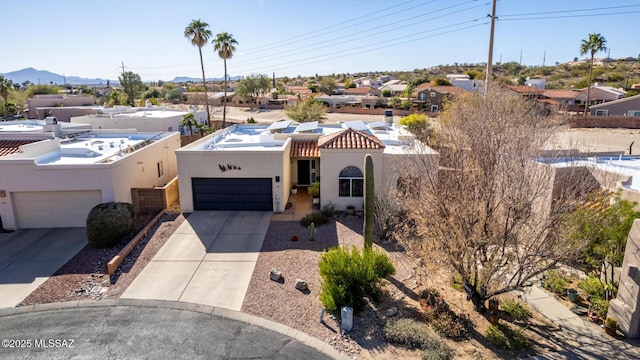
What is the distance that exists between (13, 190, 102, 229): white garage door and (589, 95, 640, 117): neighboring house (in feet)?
224

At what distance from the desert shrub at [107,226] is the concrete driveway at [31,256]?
105 cm

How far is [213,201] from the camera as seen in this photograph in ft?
75.2

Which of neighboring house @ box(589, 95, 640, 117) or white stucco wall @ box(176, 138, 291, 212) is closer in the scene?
white stucco wall @ box(176, 138, 291, 212)

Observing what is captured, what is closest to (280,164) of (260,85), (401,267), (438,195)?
(401,267)

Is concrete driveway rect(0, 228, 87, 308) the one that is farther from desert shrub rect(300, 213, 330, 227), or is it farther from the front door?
the front door

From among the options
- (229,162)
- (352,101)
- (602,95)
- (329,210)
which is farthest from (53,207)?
(602,95)

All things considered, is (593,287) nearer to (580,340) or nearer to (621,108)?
(580,340)

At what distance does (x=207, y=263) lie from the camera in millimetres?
16453

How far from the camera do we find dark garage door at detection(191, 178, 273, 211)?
22.7 m

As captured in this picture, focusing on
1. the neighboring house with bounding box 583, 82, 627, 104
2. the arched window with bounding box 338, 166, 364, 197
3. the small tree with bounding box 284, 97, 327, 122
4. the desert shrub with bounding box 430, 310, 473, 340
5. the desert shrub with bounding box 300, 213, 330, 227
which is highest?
the neighboring house with bounding box 583, 82, 627, 104

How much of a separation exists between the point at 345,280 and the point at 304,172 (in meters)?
15.2

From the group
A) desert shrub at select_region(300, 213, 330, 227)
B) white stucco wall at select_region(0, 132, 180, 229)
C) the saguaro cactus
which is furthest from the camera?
desert shrub at select_region(300, 213, 330, 227)

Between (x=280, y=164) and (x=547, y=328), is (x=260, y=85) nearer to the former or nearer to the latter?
(x=280, y=164)

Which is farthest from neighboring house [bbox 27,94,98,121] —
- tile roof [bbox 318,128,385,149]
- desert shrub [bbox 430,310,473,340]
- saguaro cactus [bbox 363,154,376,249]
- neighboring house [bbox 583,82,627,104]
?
neighboring house [bbox 583,82,627,104]
